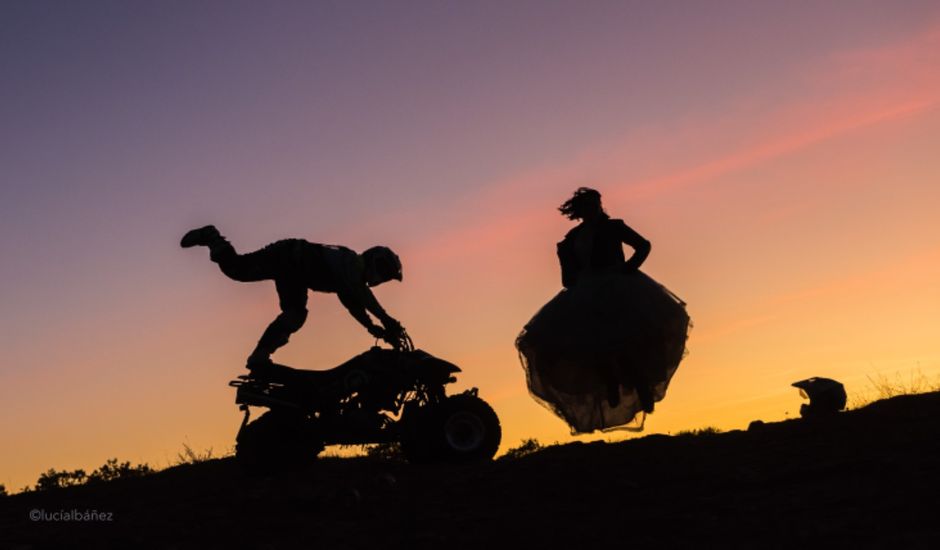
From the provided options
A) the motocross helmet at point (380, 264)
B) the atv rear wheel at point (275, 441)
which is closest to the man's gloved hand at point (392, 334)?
the motocross helmet at point (380, 264)

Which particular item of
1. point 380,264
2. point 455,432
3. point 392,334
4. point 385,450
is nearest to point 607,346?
point 455,432

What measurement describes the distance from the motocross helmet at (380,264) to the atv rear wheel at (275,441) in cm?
182

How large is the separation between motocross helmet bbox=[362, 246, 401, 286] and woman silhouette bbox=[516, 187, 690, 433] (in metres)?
1.92

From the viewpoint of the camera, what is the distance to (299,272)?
38.8 feet

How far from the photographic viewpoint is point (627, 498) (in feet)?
28.3

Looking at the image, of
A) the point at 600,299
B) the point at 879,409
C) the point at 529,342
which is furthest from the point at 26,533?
the point at 879,409

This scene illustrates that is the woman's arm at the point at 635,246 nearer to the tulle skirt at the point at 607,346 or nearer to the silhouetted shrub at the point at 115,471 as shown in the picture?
the tulle skirt at the point at 607,346

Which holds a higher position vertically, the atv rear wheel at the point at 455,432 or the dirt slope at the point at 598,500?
the atv rear wheel at the point at 455,432

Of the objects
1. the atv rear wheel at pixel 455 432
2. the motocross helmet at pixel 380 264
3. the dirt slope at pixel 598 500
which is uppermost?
the motocross helmet at pixel 380 264

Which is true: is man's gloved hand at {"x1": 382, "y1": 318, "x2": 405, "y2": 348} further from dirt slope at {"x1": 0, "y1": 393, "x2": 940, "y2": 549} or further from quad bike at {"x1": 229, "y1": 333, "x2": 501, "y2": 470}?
dirt slope at {"x1": 0, "y1": 393, "x2": 940, "y2": 549}

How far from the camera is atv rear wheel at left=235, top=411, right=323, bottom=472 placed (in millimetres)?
11398

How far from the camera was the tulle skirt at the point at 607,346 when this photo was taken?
34.0 feet

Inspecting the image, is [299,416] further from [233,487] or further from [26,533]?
[26,533]

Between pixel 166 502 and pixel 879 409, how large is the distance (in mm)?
7435
